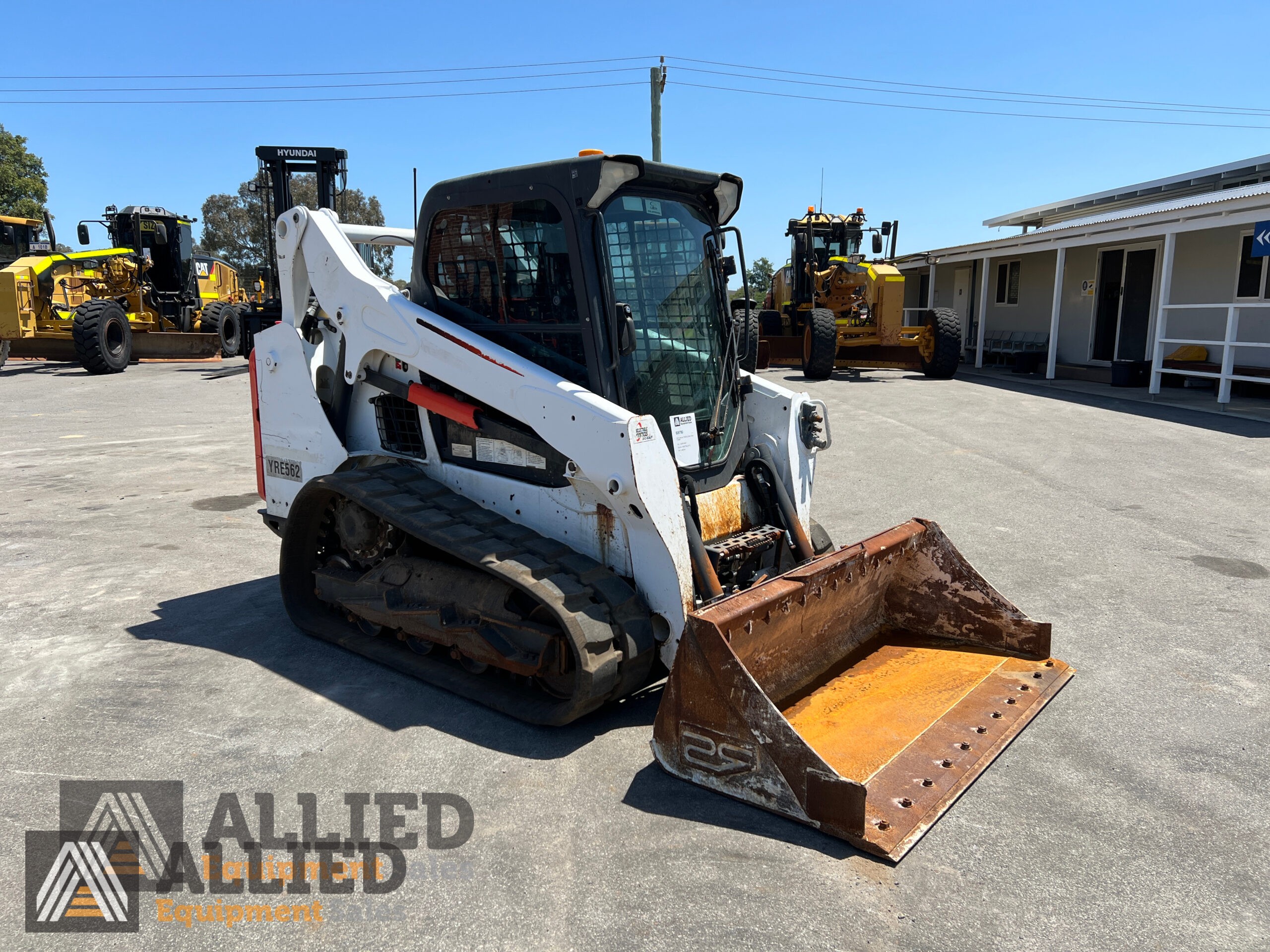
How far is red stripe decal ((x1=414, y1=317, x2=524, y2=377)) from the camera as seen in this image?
4258 millimetres

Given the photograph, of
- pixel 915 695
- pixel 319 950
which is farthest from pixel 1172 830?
pixel 319 950

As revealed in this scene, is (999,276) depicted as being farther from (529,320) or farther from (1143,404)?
(529,320)

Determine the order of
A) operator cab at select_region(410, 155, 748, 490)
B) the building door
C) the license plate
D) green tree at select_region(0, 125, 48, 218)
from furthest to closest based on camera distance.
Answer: green tree at select_region(0, 125, 48, 218) < the building door < the license plate < operator cab at select_region(410, 155, 748, 490)

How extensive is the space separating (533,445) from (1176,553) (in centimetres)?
491

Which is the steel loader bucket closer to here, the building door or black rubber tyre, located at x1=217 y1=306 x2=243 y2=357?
the building door

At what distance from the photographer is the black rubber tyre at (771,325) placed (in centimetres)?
2066

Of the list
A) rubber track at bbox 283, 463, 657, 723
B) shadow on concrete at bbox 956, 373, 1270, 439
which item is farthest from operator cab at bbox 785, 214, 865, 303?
rubber track at bbox 283, 463, 657, 723

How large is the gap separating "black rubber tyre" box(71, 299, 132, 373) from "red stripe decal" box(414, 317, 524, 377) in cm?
1716

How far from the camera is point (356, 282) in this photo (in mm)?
4922

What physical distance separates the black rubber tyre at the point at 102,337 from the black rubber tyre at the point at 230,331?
277 centimetres

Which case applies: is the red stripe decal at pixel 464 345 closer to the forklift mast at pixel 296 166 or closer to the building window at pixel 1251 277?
the forklift mast at pixel 296 166

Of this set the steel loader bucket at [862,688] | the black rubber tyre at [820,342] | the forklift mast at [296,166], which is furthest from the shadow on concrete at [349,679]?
the black rubber tyre at [820,342]

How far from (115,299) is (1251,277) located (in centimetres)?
2356

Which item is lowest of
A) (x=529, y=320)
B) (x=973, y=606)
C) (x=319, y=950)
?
(x=319, y=950)
